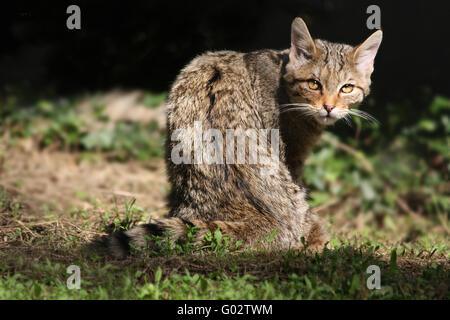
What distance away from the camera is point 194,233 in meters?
3.71

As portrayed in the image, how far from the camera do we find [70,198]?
19.1ft

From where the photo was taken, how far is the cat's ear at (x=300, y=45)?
4.19 meters

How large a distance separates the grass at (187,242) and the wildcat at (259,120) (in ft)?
0.60

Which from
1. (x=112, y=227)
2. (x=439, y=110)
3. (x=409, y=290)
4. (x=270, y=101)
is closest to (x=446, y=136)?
(x=439, y=110)

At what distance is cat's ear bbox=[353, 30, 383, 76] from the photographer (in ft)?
14.0

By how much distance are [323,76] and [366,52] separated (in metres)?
0.49

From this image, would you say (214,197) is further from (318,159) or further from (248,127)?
(318,159)
